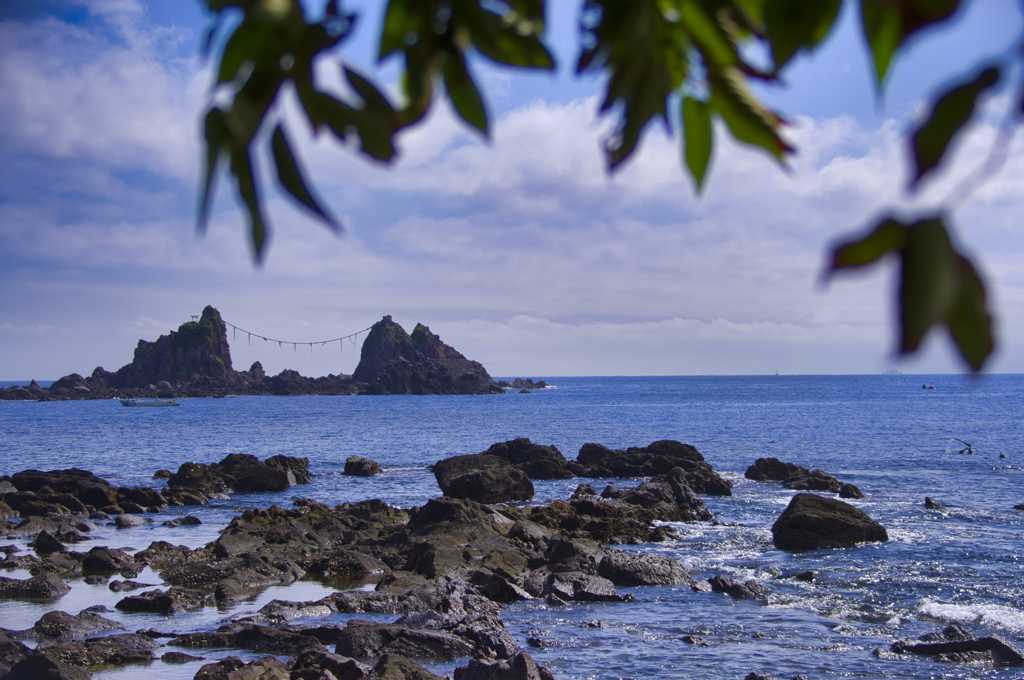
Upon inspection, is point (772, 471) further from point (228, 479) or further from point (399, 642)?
point (399, 642)

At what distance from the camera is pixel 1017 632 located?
15.3 meters

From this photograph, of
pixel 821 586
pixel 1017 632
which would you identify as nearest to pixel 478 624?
pixel 821 586

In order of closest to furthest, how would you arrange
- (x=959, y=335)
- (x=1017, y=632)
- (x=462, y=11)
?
(x=959, y=335)
(x=462, y=11)
(x=1017, y=632)

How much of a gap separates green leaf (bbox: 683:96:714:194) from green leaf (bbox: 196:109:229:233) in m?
0.72

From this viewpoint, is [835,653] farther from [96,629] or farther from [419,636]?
[96,629]

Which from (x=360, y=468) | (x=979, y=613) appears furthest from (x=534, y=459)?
(x=979, y=613)

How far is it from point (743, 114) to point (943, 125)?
32 centimetres

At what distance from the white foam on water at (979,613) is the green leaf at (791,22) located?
18738 mm

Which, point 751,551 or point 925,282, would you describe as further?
point 751,551

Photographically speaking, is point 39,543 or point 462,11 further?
point 39,543

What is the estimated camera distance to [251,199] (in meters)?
1.05

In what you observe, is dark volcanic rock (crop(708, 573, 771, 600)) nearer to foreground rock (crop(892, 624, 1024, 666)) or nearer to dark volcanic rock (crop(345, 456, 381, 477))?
foreground rock (crop(892, 624, 1024, 666))

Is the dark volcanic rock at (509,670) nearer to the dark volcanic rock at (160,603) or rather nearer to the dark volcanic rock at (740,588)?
the dark volcanic rock at (160,603)

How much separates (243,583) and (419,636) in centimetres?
677
